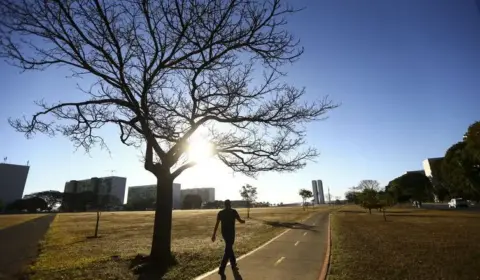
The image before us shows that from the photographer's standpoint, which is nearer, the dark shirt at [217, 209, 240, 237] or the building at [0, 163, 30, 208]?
the dark shirt at [217, 209, 240, 237]

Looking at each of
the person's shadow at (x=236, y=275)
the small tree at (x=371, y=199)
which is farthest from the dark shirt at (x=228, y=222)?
the small tree at (x=371, y=199)

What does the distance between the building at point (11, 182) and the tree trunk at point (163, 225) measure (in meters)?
185

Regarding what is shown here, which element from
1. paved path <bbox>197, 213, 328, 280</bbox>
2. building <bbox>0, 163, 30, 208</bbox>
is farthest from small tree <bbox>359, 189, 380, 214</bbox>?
building <bbox>0, 163, 30, 208</bbox>

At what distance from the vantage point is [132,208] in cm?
16575

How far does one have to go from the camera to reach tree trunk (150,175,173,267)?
1008 centimetres

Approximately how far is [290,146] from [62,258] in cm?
1087

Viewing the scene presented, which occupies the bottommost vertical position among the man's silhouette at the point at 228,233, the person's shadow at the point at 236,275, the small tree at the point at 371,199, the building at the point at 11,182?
the person's shadow at the point at 236,275

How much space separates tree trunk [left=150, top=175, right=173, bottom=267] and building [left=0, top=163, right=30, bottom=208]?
185 metres

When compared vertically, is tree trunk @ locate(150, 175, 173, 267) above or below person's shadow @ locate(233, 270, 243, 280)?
above

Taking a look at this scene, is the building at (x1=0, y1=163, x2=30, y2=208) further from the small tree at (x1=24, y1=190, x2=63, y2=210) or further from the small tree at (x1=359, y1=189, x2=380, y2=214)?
the small tree at (x1=359, y1=189, x2=380, y2=214)

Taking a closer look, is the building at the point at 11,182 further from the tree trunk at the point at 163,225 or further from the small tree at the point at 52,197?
the tree trunk at the point at 163,225

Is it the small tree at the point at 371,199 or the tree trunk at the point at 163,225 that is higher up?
the small tree at the point at 371,199

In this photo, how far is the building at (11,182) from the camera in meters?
154

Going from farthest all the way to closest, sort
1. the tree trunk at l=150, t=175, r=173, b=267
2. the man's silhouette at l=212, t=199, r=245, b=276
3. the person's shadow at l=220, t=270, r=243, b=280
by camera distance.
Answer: the tree trunk at l=150, t=175, r=173, b=267
the man's silhouette at l=212, t=199, r=245, b=276
the person's shadow at l=220, t=270, r=243, b=280
